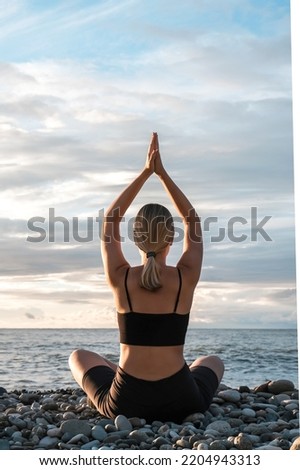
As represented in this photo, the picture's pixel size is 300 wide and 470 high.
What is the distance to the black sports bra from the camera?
4.68m

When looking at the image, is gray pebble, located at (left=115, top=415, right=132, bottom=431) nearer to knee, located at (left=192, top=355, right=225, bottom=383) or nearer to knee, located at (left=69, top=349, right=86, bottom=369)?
knee, located at (left=69, top=349, right=86, bottom=369)

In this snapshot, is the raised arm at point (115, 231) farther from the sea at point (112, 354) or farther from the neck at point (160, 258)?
the sea at point (112, 354)

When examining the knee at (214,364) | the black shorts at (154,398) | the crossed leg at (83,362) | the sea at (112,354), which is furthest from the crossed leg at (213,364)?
the sea at (112,354)

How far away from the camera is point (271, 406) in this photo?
5508 mm

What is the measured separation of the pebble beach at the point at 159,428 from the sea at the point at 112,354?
304cm

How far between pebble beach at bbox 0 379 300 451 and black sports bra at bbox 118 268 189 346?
1.63 feet

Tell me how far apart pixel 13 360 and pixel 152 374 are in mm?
7557

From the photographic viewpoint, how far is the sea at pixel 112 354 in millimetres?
9180

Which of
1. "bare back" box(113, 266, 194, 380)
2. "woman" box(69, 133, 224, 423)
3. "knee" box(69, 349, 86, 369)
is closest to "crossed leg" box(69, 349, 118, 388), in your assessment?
"knee" box(69, 349, 86, 369)

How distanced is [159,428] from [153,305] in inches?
29.8

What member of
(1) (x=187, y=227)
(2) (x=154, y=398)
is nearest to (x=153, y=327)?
(2) (x=154, y=398)

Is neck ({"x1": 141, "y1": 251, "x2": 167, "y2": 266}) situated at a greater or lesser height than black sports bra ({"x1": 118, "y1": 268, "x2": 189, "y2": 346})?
greater

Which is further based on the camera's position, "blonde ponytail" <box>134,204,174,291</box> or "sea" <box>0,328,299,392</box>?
"sea" <box>0,328,299,392</box>
